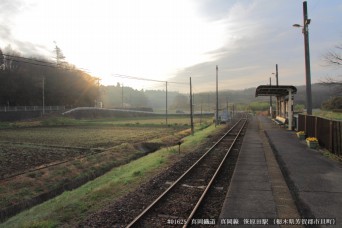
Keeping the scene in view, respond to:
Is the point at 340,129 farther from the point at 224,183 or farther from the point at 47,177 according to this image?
the point at 47,177

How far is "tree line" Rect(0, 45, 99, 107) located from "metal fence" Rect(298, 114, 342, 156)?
64633 mm

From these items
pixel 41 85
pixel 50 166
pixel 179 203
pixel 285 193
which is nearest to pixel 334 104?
pixel 50 166

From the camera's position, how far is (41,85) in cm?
8962

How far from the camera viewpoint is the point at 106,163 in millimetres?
21797

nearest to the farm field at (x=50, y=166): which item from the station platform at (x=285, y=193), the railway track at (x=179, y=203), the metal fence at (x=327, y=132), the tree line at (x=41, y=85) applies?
the railway track at (x=179, y=203)

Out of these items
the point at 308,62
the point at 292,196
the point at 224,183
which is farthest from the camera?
the point at 308,62

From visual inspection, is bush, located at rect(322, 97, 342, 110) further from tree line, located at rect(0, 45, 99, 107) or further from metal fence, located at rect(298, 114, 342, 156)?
tree line, located at rect(0, 45, 99, 107)

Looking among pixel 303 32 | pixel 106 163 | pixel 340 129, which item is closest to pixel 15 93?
pixel 106 163

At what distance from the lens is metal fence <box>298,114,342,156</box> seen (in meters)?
15.9

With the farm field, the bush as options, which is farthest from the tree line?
the bush

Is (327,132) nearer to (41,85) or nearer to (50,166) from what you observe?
(50,166)

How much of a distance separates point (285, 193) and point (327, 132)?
378 inches

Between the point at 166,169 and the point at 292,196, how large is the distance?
281 inches

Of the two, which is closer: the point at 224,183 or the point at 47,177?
the point at 224,183
